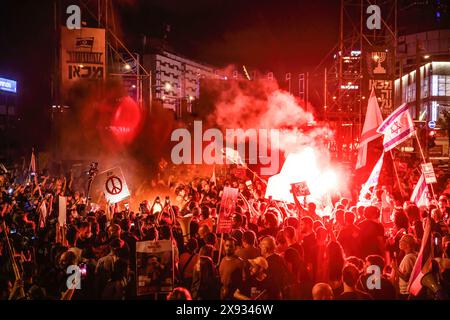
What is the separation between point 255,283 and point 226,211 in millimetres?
1602

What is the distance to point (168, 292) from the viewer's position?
4.60m

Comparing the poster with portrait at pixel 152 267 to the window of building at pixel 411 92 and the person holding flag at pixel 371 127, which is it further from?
the window of building at pixel 411 92

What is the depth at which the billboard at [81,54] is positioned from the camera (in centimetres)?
1367

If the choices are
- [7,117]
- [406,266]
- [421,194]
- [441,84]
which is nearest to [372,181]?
[421,194]

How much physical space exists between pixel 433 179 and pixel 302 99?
46.2 ft

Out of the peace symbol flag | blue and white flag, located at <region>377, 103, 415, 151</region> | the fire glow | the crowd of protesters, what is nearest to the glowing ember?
the fire glow

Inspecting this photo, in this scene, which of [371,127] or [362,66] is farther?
[362,66]

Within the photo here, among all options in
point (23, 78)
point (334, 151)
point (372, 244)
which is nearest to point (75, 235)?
point (372, 244)

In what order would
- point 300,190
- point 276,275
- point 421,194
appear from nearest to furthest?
1. point 276,275
2. point 300,190
3. point 421,194

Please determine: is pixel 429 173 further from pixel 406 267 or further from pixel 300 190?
pixel 406 267

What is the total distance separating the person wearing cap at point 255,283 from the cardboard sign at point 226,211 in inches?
45.3

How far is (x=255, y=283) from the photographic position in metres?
4.72

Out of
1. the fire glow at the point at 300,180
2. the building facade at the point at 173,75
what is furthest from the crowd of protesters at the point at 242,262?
the building facade at the point at 173,75

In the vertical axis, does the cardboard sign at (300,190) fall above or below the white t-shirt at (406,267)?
above
